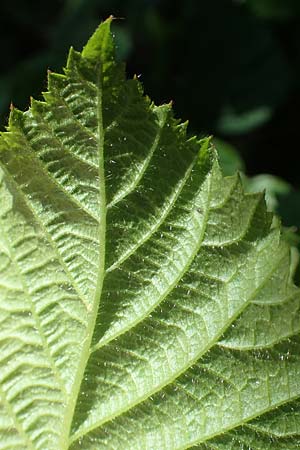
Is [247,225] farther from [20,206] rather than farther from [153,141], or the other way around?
[20,206]

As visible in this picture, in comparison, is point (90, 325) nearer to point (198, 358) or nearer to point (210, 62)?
point (198, 358)

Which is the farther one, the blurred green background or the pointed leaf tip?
the blurred green background

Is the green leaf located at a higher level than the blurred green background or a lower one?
higher

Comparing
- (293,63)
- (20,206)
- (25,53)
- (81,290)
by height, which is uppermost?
(20,206)

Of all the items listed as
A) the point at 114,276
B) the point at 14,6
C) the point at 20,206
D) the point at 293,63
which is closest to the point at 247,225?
the point at 114,276

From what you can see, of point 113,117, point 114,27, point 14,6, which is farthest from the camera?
point 14,6

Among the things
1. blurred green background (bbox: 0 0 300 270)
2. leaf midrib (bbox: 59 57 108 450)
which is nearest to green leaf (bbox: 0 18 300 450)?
leaf midrib (bbox: 59 57 108 450)

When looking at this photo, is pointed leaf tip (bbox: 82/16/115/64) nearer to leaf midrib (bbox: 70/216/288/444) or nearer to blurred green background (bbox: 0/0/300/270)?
leaf midrib (bbox: 70/216/288/444)

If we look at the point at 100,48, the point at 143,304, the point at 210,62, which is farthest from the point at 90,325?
the point at 210,62
